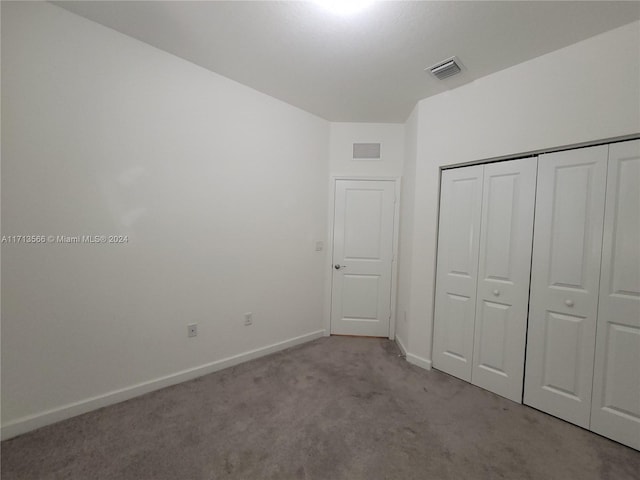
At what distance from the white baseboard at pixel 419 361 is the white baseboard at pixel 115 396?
1.48 metres

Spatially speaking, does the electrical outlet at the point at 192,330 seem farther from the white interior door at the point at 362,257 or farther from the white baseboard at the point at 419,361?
the white baseboard at the point at 419,361

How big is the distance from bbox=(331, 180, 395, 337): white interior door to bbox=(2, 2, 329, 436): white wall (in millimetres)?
853

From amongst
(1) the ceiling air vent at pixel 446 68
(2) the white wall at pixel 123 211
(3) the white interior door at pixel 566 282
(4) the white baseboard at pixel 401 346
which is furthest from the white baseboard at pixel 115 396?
(1) the ceiling air vent at pixel 446 68

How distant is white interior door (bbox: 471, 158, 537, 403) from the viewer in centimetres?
210

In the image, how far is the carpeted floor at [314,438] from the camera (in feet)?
4.79

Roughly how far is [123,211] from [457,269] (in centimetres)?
292

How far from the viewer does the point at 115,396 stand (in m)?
1.95

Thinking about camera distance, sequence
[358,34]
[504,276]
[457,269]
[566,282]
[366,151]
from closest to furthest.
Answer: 1. [358,34]
2. [566,282]
3. [504,276]
4. [457,269]
5. [366,151]

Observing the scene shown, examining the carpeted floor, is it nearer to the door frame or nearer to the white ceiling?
the door frame

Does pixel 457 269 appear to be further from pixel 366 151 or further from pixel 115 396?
pixel 115 396

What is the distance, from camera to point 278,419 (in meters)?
1.84

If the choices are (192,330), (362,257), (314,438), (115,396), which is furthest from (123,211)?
(362,257)

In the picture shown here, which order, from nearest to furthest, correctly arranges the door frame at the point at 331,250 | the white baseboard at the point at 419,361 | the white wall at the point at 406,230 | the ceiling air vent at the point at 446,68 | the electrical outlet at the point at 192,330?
the ceiling air vent at the point at 446,68, the electrical outlet at the point at 192,330, the white baseboard at the point at 419,361, the white wall at the point at 406,230, the door frame at the point at 331,250

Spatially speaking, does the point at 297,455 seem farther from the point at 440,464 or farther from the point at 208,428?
the point at 440,464
